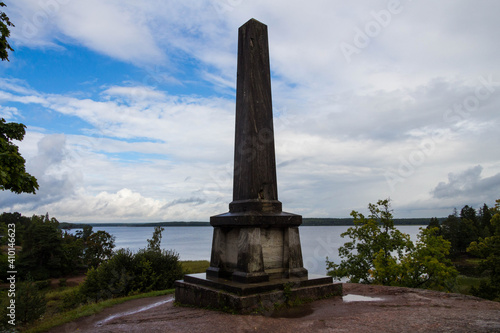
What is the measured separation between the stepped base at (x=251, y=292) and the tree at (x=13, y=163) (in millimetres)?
3408

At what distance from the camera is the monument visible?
588 centimetres

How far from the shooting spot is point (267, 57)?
7.71 meters

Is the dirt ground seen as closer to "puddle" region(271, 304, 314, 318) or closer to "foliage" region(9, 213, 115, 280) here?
"puddle" region(271, 304, 314, 318)

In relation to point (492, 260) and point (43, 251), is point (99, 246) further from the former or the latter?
point (492, 260)

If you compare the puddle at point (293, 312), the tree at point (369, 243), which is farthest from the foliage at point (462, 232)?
the puddle at point (293, 312)

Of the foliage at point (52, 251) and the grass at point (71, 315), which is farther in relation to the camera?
the foliage at point (52, 251)

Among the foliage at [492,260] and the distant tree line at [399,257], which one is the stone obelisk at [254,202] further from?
the foliage at [492,260]

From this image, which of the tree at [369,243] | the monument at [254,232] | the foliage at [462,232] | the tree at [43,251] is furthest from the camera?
the foliage at [462,232]

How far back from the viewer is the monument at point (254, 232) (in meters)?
5.88

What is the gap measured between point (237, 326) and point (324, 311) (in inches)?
63.9

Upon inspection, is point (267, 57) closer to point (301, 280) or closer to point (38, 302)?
point (301, 280)

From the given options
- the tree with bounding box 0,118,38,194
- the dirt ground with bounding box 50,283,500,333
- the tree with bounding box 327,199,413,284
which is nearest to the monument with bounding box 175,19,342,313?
the dirt ground with bounding box 50,283,500,333

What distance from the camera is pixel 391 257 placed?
1222 centimetres

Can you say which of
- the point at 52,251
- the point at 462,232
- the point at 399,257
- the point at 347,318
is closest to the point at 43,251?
the point at 52,251
